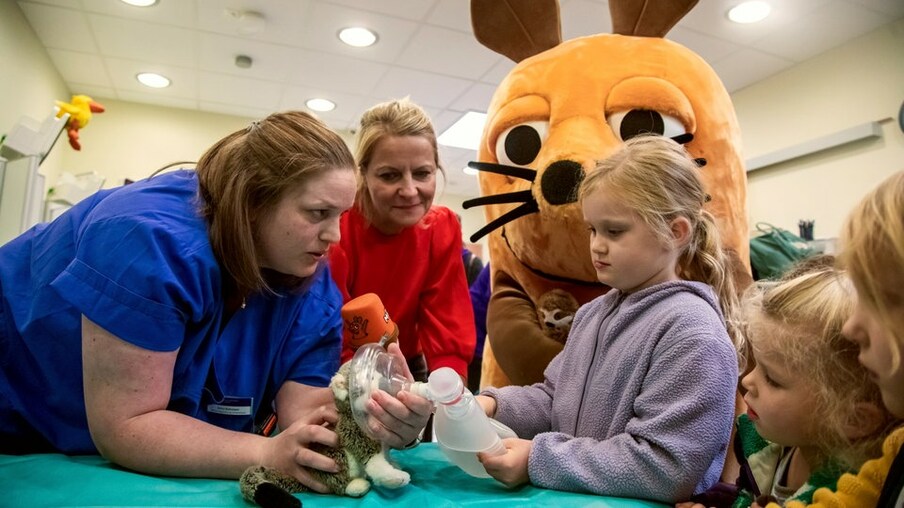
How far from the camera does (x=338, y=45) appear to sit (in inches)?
113

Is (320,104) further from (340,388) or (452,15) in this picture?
(340,388)

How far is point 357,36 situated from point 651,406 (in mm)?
2516

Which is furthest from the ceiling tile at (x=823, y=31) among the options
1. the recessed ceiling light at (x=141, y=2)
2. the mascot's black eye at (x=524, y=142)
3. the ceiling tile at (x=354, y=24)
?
the recessed ceiling light at (x=141, y=2)

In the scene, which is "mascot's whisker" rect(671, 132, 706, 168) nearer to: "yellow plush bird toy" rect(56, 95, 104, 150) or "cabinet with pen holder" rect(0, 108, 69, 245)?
Answer: "cabinet with pen holder" rect(0, 108, 69, 245)

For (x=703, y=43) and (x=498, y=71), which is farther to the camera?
(x=498, y=71)

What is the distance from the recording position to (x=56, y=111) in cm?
252

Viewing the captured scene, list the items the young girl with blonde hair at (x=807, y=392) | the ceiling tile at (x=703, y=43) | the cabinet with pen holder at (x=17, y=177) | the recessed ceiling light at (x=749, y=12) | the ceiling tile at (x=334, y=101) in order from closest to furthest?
the young girl with blonde hair at (x=807, y=392), the cabinet with pen holder at (x=17, y=177), the recessed ceiling light at (x=749, y=12), the ceiling tile at (x=703, y=43), the ceiling tile at (x=334, y=101)

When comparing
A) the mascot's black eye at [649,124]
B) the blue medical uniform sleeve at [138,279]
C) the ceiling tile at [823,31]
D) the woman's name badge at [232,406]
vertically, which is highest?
the ceiling tile at [823,31]

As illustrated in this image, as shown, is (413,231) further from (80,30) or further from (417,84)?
(80,30)

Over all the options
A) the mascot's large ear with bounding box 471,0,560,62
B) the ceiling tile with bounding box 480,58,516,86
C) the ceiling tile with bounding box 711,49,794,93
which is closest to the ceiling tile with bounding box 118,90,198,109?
the ceiling tile with bounding box 480,58,516,86

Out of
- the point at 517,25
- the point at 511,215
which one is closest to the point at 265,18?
the point at 517,25

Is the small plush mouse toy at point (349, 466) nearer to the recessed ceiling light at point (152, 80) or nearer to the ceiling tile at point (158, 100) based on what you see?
the recessed ceiling light at point (152, 80)

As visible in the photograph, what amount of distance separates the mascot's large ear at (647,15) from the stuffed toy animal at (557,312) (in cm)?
60

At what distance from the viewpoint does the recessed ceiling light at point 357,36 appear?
2.72 meters
